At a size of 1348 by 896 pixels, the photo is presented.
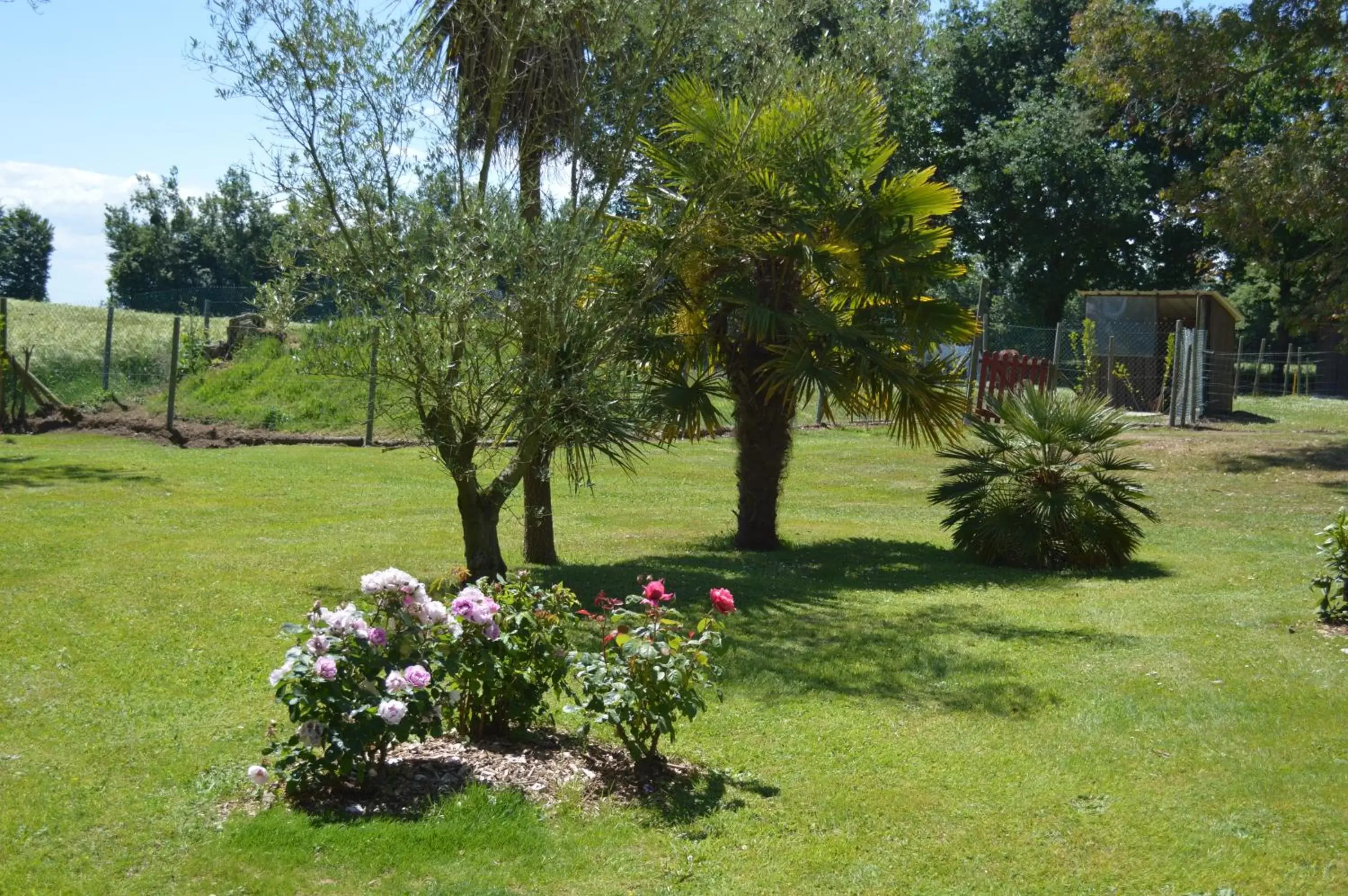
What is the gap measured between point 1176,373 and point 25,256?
57722 mm

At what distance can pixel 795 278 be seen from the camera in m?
12.8

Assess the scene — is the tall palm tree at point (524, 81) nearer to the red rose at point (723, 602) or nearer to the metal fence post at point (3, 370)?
the red rose at point (723, 602)

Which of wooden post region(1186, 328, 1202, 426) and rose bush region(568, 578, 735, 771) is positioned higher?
wooden post region(1186, 328, 1202, 426)

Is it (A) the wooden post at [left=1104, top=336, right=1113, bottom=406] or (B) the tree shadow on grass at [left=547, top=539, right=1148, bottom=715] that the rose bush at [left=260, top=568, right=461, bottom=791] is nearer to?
(B) the tree shadow on grass at [left=547, top=539, right=1148, bottom=715]

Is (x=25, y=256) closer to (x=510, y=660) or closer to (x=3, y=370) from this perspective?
(x=3, y=370)

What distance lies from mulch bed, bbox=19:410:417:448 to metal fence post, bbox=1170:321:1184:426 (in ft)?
43.1

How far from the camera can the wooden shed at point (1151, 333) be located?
1035 inches

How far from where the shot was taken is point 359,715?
4.98m

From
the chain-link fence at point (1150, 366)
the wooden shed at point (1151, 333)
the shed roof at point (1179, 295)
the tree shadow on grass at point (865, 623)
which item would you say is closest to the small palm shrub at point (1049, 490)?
the tree shadow on grass at point (865, 623)

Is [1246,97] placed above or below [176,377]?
above

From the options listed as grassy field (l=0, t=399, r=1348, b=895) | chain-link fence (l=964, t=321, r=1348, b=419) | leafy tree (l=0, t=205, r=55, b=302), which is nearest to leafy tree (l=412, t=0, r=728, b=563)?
grassy field (l=0, t=399, r=1348, b=895)

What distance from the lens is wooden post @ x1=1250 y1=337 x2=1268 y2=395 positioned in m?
30.8

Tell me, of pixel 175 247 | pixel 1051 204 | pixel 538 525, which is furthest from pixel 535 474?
pixel 175 247

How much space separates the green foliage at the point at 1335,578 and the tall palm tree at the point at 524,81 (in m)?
5.48
